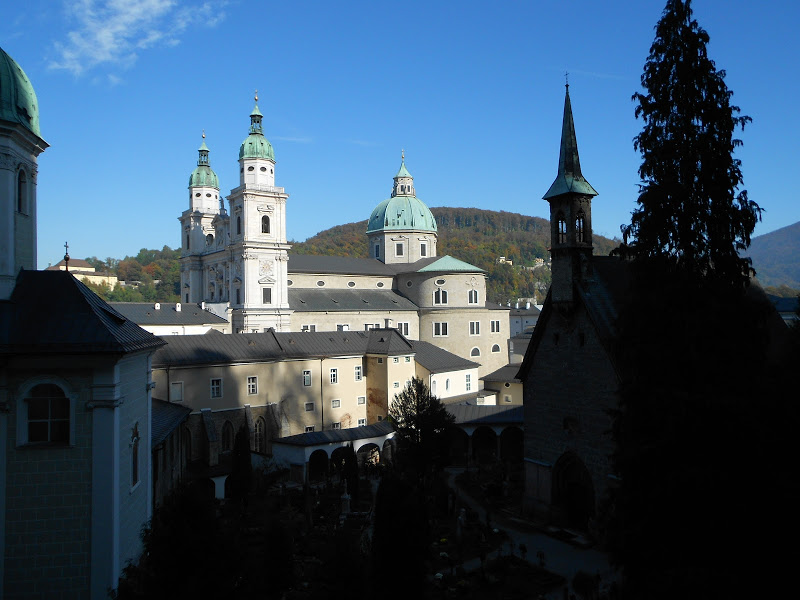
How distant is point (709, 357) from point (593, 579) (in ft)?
22.3

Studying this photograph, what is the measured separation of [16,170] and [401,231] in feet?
181

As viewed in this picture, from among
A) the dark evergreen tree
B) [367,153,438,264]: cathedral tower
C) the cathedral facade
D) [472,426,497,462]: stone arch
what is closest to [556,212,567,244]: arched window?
the dark evergreen tree

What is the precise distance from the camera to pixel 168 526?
8.58 metres

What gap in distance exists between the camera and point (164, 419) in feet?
73.8

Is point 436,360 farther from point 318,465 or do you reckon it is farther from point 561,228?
point 561,228

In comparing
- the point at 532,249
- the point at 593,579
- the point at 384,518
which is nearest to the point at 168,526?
the point at 384,518

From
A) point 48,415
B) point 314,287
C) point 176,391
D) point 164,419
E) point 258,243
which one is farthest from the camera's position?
point 314,287

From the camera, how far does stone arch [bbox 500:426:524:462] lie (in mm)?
34750

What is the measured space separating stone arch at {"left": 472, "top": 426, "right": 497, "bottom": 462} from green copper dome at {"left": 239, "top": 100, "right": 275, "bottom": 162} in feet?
107

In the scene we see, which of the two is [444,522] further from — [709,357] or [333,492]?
[709,357]

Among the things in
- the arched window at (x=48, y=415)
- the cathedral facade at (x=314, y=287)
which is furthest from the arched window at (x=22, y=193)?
the cathedral facade at (x=314, y=287)

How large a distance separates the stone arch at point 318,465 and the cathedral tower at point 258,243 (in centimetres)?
2327

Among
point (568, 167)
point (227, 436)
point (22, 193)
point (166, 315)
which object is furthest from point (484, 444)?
point (166, 315)

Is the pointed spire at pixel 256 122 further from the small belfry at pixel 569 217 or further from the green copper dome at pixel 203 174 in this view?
the small belfry at pixel 569 217
